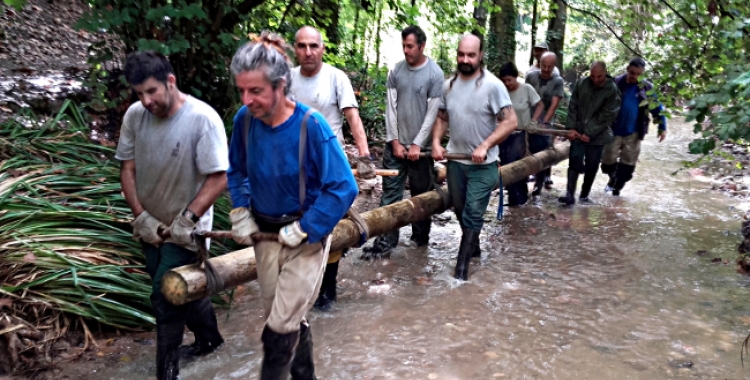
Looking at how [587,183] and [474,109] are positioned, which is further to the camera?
[587,183]

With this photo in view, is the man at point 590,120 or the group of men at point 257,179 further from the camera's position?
the man at point 590,120

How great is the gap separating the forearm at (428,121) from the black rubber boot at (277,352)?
3.30 m

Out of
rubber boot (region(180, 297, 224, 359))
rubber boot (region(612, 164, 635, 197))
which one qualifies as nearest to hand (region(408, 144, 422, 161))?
rubber boot (region(180, 297, 224, 359))

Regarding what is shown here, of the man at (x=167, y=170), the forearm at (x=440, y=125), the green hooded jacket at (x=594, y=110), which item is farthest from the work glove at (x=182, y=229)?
the green hooded jacket at (x=594, y=110)

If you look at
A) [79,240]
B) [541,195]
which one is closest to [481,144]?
[79,240]

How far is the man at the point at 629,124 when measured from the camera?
8852 mm

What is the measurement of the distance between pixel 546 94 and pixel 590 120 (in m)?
1.31

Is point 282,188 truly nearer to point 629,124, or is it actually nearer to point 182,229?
point 182,229

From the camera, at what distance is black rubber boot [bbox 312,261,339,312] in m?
5.11

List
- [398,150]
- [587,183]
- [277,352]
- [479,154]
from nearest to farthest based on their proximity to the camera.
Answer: [277,352] → [479,154] → [398,150] → [587,183]

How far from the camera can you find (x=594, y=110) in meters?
8.56

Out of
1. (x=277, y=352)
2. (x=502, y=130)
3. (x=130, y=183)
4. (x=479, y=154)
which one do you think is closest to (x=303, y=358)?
(x=277, y=352)

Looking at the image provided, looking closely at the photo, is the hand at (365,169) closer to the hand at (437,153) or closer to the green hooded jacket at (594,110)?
the hand at (437,153)

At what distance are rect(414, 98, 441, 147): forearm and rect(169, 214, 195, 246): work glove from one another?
122 inches
